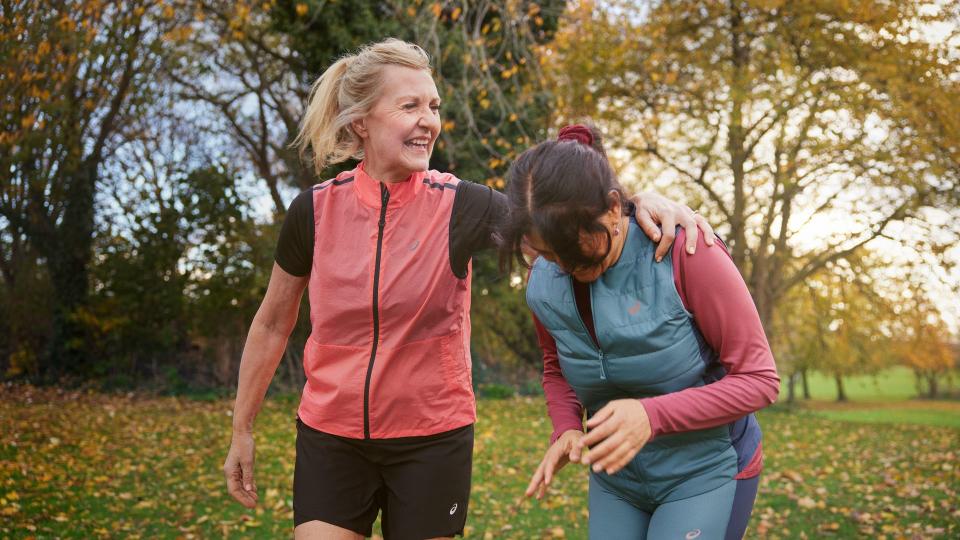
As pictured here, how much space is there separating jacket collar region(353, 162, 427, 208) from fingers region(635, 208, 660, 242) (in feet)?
2.63

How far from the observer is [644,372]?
197cm

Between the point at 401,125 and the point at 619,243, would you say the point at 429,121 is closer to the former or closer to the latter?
the point at 401,125

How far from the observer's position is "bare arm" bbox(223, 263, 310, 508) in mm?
2777

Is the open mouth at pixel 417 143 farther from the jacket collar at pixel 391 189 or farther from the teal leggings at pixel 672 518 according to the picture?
the teal leggings at pixel 672 518

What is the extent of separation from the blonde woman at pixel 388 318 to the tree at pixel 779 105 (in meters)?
11.8

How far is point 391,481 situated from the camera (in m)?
2.53

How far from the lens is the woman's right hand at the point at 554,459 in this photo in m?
1.98

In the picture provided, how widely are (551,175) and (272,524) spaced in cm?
528

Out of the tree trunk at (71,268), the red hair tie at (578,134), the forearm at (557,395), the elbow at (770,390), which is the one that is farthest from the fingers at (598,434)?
the tree trunk at (71,268)

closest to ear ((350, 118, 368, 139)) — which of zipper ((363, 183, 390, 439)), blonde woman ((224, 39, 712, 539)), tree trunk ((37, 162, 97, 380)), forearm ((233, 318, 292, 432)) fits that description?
blonde woman ((224, 39, 712, 539))

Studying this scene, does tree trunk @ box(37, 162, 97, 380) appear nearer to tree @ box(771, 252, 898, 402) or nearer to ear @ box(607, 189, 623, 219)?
tree @ box(771, 252, 898, 402)

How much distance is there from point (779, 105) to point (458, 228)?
46.1 ft

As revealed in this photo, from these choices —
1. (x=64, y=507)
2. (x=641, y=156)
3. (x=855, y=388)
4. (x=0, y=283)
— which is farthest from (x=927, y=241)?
(x=855, y=388)

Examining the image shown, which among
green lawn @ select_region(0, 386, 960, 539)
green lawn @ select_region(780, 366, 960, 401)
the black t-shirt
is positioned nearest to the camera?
the black t-shirt
